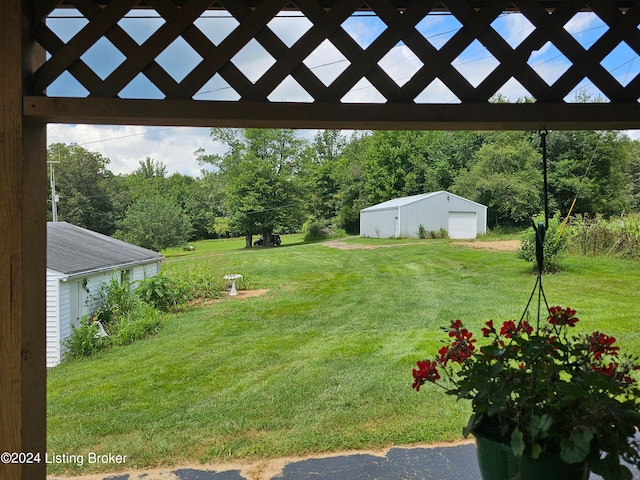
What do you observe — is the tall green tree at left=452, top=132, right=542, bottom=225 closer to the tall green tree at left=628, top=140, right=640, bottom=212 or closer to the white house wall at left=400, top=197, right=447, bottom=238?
the white house wall at left=400, top=197, right=447, bottom=238

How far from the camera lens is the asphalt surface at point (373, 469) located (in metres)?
1.32

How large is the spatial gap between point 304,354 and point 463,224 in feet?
4.21

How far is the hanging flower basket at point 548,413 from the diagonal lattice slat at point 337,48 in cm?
56

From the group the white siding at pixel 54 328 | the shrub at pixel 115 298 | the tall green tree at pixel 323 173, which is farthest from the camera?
the shrub at pixel 115 298

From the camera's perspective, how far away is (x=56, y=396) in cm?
212

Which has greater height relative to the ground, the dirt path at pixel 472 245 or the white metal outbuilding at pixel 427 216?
the white metal outbuilding at pixel 427 216

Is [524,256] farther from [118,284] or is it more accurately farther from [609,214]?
[118,284]

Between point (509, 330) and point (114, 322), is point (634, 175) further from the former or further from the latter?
point (114, 322)

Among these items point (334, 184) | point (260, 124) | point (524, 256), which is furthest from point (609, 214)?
point (260, 124)

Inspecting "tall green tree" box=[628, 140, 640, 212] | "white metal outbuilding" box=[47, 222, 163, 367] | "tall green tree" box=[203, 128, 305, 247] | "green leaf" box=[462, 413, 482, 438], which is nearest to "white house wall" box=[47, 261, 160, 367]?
"white metal outbuilding" box=[47, 222, 163, 367]

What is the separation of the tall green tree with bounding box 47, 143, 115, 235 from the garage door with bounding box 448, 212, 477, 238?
6.49ft

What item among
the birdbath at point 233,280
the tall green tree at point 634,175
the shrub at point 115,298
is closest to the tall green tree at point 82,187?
the shrub at point 115,298

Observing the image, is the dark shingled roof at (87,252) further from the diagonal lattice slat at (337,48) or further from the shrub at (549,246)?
the shrub at (549,246)

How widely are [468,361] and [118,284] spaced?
283cm
